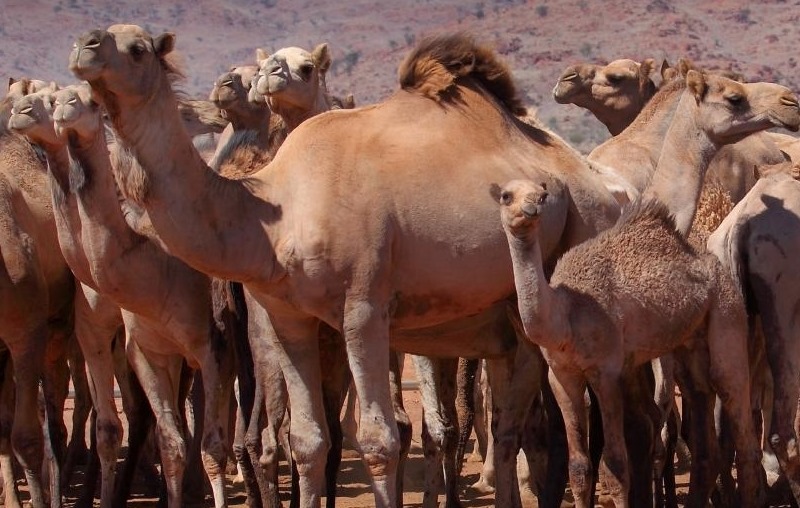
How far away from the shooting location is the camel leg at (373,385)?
307 inches

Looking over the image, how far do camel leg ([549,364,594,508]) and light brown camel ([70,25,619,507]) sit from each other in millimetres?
567

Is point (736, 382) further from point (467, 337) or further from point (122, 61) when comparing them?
point (122, 61)

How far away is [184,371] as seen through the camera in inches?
406

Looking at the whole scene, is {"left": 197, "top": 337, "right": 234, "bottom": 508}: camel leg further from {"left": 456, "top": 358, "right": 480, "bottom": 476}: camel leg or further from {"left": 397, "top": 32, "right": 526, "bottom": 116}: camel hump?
{"left": 397, "top": 32, "right": 526, "bottom": 116}: camel hump

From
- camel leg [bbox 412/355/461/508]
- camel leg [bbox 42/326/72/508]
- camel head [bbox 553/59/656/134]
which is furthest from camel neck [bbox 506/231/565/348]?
camel head [bbox 553/59/656/134]

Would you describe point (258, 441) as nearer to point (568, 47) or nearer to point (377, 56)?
A: point (568, 47)

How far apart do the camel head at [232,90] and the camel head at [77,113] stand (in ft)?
5.68

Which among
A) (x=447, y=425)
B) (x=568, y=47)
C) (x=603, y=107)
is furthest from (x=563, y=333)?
(x=568, y=47)

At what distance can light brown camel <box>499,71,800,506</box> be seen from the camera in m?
7.73

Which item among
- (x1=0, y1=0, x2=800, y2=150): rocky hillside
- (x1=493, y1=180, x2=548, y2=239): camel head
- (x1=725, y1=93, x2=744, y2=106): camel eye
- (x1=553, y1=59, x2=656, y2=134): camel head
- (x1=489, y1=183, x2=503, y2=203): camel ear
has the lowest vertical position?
(x1=493, y1=180, x2=548, y2=239): camel head

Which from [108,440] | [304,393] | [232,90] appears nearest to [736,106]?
[232,90]

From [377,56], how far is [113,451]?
199 feet

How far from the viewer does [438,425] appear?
32.0 ft

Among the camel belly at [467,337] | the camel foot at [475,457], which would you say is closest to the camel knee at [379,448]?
the camel belly at [467,337]
